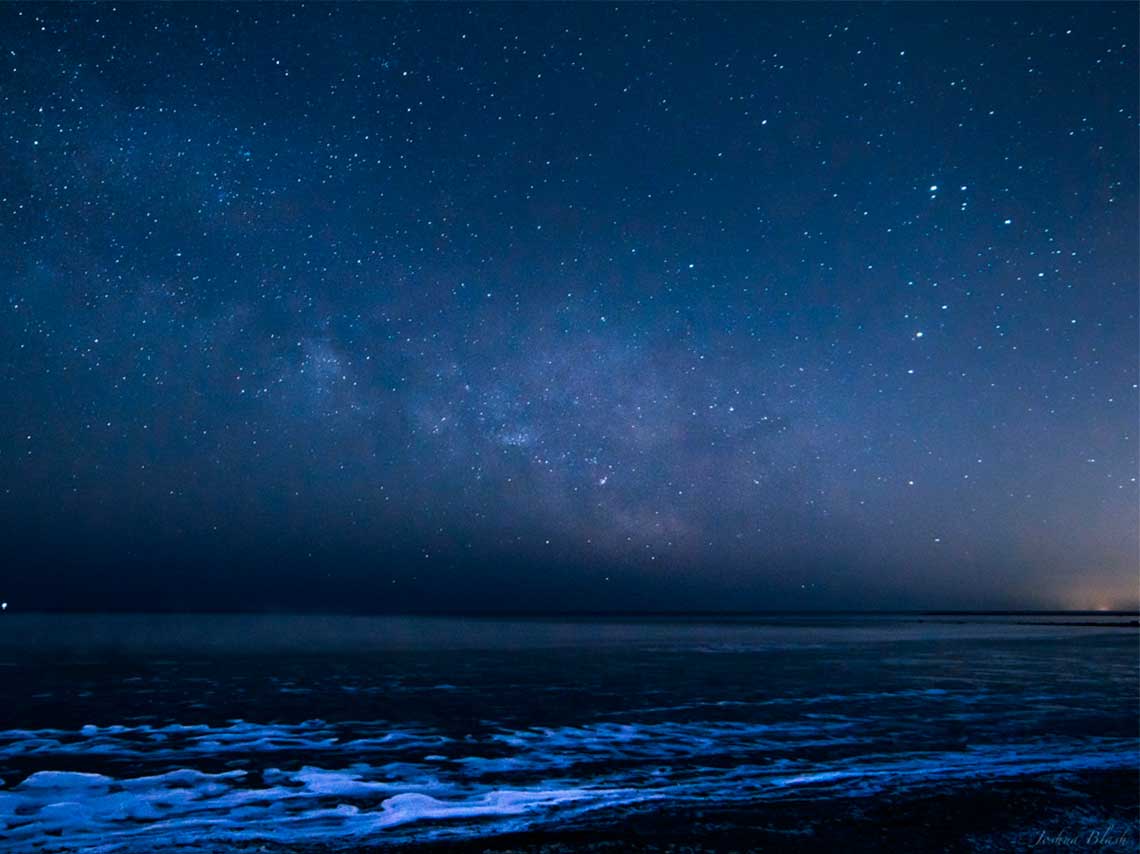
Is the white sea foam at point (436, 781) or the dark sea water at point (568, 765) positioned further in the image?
the white sea foam at point (436, 781)

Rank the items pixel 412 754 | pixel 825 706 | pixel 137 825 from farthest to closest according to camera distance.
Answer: pixel 825 706 < pixel 412 754 < pixel 137 825

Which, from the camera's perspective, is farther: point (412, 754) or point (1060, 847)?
point (412, 754)

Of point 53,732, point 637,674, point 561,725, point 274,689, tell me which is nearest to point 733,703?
point 561,725

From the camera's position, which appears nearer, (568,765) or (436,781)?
(436,781)

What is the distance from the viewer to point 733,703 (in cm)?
1923

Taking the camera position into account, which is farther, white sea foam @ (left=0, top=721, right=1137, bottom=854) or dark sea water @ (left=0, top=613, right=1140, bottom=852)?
white sea foam @ (left=0, top=721, right=1137, bottom=854)

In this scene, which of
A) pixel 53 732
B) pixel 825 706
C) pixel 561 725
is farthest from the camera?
pixel 825 706

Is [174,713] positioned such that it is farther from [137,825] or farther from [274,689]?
[137,825]

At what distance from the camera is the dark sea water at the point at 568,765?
8164mm

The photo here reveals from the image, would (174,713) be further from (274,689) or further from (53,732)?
(274,689)

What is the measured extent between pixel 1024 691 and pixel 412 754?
17956 mm

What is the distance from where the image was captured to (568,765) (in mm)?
11852

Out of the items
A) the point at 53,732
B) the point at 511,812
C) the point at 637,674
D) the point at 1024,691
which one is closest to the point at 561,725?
the point at 511,812

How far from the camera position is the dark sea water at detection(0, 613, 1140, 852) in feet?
26.8
